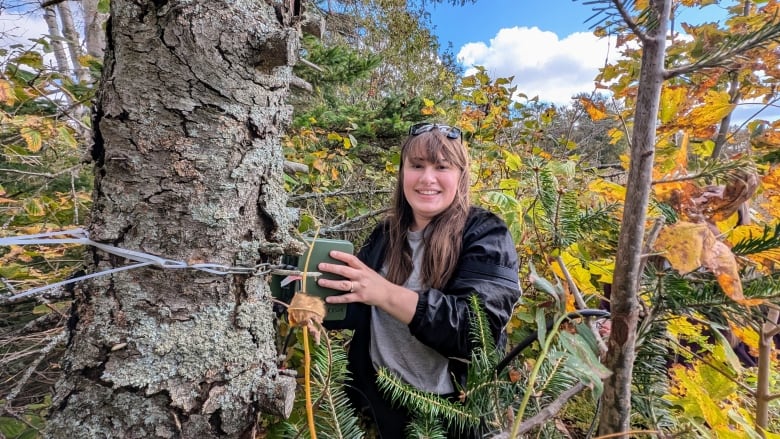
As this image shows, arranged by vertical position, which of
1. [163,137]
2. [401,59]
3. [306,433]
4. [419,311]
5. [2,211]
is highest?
[401,59]

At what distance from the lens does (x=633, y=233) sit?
440mm

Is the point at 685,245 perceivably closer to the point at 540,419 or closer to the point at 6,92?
the point at 540,419

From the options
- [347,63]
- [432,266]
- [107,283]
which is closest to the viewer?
[107,283]

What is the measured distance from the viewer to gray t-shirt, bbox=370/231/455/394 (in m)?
1.13

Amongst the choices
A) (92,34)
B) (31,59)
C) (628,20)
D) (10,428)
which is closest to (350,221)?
(10,428)

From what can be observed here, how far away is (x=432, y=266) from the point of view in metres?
1.22

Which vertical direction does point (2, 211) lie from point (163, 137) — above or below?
below

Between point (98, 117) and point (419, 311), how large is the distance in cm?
79

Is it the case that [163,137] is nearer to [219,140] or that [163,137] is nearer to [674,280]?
[219,140]

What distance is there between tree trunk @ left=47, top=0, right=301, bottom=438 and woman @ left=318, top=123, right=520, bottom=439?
0.80 ft

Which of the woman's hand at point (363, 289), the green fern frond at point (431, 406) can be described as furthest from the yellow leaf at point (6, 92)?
the green fern frond at point (431, 406)

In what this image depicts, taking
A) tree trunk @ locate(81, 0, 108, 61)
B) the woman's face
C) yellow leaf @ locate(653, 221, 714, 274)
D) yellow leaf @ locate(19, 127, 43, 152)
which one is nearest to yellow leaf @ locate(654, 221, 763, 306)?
yellow leaf @ locate(653, 221, 714, 274)

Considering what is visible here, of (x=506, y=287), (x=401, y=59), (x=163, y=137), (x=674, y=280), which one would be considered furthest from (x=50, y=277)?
(x=401, y=59)

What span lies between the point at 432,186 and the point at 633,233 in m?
0.90
